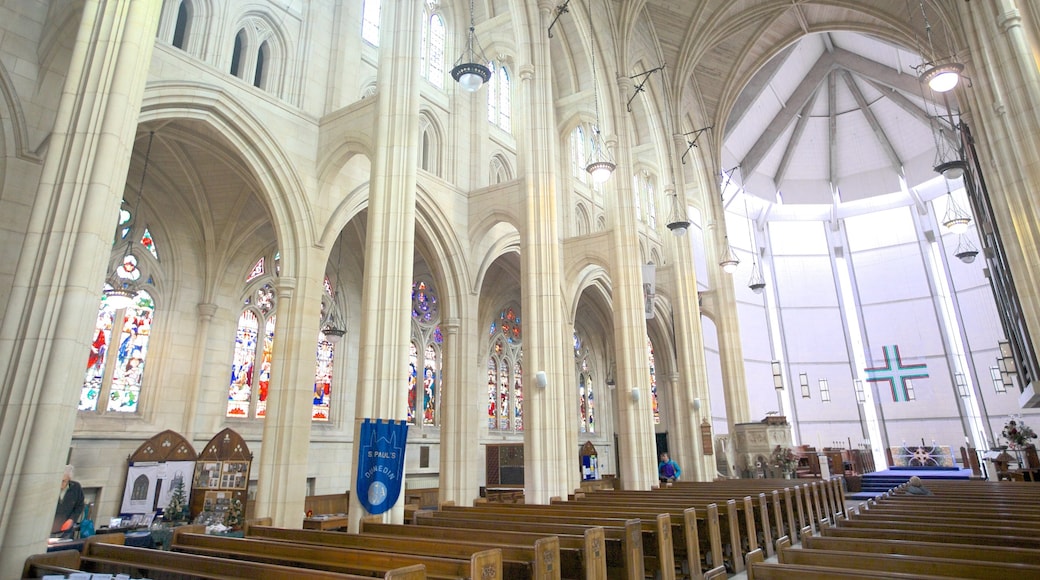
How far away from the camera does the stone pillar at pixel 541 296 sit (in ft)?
38.7

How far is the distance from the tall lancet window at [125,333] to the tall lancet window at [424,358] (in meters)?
7.38

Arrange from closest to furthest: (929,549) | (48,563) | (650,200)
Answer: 1. (929,549)
2. (48,563)
3. (650,200)

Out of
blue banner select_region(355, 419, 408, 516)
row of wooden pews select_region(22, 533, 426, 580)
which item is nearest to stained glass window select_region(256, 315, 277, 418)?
blue banner select_region(355, 419, 408, 516)

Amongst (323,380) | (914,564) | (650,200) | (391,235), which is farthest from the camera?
(650,200)

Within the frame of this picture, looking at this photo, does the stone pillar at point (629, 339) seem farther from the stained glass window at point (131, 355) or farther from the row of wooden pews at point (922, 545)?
the stained glass window at point (131, 355)

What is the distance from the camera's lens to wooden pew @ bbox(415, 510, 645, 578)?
18.7 ft

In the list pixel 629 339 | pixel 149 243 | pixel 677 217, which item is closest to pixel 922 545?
pixel 629 339

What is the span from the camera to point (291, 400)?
10.4m

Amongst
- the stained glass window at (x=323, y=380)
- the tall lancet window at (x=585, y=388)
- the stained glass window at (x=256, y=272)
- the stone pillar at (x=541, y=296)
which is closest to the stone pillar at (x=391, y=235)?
the stone pillar at (x=541, y=296)

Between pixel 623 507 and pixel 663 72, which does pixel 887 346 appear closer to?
pixel 663 72

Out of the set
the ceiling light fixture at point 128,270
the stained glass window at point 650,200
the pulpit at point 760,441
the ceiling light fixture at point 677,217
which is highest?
the stained glass window at point 650,200

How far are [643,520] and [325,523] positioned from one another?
A: 8055 mm

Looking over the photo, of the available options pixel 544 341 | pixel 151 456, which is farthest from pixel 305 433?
pixel 544 341

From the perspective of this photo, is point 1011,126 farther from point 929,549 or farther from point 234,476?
point 234,476
